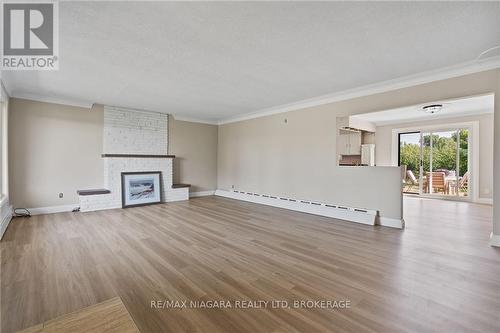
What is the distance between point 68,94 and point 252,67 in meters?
4.12

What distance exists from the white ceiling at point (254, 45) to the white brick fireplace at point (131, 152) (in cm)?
149

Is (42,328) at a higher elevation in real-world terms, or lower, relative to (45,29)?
lower

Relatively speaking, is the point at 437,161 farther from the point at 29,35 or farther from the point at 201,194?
the point at 29,35

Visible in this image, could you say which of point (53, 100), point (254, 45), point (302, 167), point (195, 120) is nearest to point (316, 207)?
point (302, 167)

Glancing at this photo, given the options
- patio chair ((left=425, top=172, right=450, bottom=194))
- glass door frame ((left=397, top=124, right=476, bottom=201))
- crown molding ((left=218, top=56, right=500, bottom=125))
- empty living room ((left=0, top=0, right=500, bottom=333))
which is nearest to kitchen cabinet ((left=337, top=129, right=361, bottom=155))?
empty living room ((left=0, top=0, right=500, bottom=333))

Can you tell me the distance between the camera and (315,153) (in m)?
5.29

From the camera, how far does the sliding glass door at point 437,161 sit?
691cm

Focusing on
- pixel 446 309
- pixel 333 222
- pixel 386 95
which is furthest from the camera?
pixel 333 222

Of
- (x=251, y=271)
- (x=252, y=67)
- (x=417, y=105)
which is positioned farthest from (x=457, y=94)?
(x=251, y=271)

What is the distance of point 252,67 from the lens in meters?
3.48

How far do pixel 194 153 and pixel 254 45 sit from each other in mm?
5262

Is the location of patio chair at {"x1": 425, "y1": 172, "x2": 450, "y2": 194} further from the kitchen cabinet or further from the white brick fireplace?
the white brick fireplace

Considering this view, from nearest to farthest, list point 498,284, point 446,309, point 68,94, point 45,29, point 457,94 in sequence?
point 446,309, point 498,284, point 45,29, point 457,94, point 68,94

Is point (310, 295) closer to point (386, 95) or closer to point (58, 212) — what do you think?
point (386, 95)
